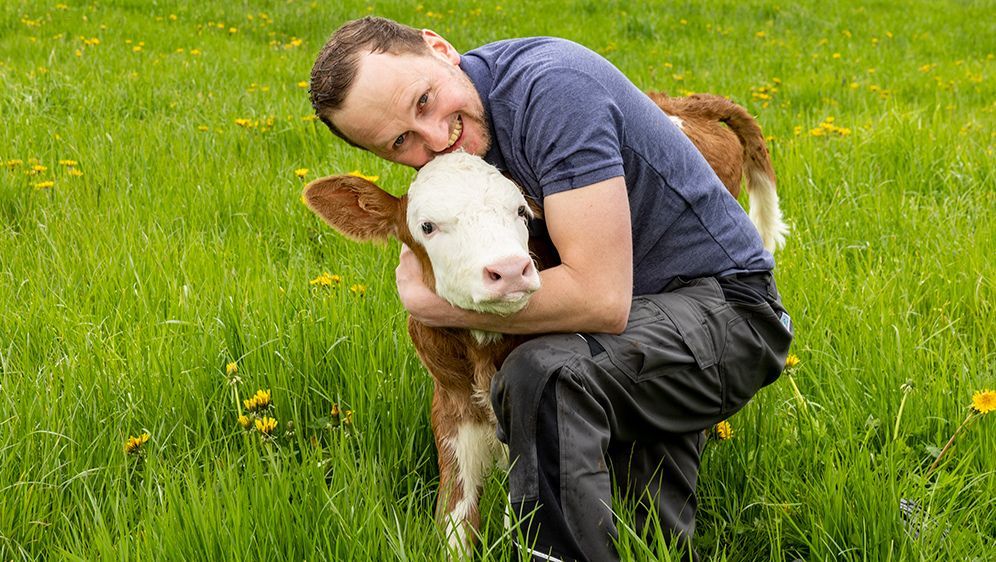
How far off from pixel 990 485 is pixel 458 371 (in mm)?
1328

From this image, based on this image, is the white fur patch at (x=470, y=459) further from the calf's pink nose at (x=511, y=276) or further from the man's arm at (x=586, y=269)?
the calf's pink nose at (x=511, y=276)

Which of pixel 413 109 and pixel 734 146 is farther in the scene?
pixel 734 146

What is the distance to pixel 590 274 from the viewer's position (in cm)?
199

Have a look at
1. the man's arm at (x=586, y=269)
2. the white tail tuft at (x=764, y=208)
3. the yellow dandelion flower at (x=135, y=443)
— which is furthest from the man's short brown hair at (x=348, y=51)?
the white tail tuft at (x=764, y=208)

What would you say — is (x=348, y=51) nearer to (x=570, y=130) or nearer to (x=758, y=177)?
(x=570, y=130)

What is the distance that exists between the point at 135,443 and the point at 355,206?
819 millimetres

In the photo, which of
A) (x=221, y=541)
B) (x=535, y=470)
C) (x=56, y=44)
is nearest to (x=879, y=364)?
(x=535, y=470)

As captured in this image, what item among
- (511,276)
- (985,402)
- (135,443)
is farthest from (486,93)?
(985,402)

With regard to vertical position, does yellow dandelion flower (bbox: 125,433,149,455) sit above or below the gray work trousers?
below

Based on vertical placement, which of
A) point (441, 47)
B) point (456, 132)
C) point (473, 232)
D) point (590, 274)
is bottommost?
point (590, 274)

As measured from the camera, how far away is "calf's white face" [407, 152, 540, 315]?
1.79 metres

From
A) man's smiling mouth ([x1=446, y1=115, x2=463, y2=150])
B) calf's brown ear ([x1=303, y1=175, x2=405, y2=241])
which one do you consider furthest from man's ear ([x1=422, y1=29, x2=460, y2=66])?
calf's brown ear ([x1=303, y1=175, x2=405, y2=241])

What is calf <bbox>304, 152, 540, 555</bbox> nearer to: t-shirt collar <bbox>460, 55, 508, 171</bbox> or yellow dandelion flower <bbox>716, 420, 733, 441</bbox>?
t-shirt collar <bbox>460, 55, 508, 171</bbox>

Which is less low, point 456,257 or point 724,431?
point 456,257
